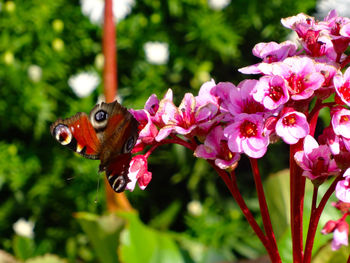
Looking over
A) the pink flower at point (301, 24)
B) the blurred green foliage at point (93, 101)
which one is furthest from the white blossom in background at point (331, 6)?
the pink flower at point (301, 24)

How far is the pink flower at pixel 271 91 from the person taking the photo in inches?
25.6

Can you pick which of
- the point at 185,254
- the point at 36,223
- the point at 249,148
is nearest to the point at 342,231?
the point at 249,148

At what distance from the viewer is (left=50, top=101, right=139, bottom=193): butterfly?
0.70 meters

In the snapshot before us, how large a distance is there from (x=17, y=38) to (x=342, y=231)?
1.96m

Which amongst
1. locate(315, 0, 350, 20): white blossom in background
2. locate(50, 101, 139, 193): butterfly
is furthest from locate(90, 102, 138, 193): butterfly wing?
locate(315, 0, 350, 20): white blossom in background

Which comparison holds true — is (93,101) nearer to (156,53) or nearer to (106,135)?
(156,53)

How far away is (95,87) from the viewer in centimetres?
234

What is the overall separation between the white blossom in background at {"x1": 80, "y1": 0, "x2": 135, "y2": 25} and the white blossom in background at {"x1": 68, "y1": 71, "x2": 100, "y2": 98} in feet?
0.79

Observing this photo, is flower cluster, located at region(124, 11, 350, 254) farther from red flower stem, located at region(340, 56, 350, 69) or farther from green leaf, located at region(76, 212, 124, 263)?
green leaf, located at region(76, 212, 124, 263)

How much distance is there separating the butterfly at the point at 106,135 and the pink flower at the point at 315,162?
0.65 ft

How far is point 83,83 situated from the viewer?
230cm

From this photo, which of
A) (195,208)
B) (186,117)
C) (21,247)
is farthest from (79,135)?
(195,208)

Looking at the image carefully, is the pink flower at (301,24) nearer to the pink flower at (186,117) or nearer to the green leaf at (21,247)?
the pink flower at (186,117)

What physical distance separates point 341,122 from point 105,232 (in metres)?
0.97
